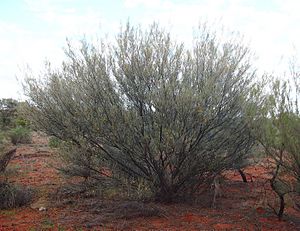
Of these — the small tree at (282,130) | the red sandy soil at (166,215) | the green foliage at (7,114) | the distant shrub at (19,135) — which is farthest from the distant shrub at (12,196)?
the green foliage at (7,114)

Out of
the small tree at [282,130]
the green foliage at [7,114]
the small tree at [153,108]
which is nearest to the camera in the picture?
the small tree at [282,130]

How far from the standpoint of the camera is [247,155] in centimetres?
927

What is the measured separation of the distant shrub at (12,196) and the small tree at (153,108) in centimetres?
132

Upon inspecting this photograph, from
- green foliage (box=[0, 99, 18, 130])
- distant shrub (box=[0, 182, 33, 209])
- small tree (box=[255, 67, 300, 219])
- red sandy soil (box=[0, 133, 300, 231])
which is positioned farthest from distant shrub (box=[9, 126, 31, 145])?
small tree (box=[255, 67, 300, 219])

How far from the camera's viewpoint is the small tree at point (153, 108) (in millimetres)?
7562

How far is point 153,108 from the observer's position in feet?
25.5

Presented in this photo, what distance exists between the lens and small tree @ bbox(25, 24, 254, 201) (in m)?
7.56

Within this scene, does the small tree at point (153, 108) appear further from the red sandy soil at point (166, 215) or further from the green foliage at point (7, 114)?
the green foliage at point (7, 114)

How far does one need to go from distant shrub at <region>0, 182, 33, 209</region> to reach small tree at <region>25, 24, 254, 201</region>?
1324 mm

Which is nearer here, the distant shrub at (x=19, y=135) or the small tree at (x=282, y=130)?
the small tree at (x=282, y=130)

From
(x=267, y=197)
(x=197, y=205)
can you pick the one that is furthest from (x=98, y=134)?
(x=267, y=197)

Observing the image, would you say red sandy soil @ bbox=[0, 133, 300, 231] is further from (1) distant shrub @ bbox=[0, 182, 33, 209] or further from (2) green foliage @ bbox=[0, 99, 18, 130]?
(2) green foliage @ bbox=[0, 99, 18, 130]

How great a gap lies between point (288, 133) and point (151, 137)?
255cm

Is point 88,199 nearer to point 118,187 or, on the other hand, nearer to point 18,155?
point 118,187
